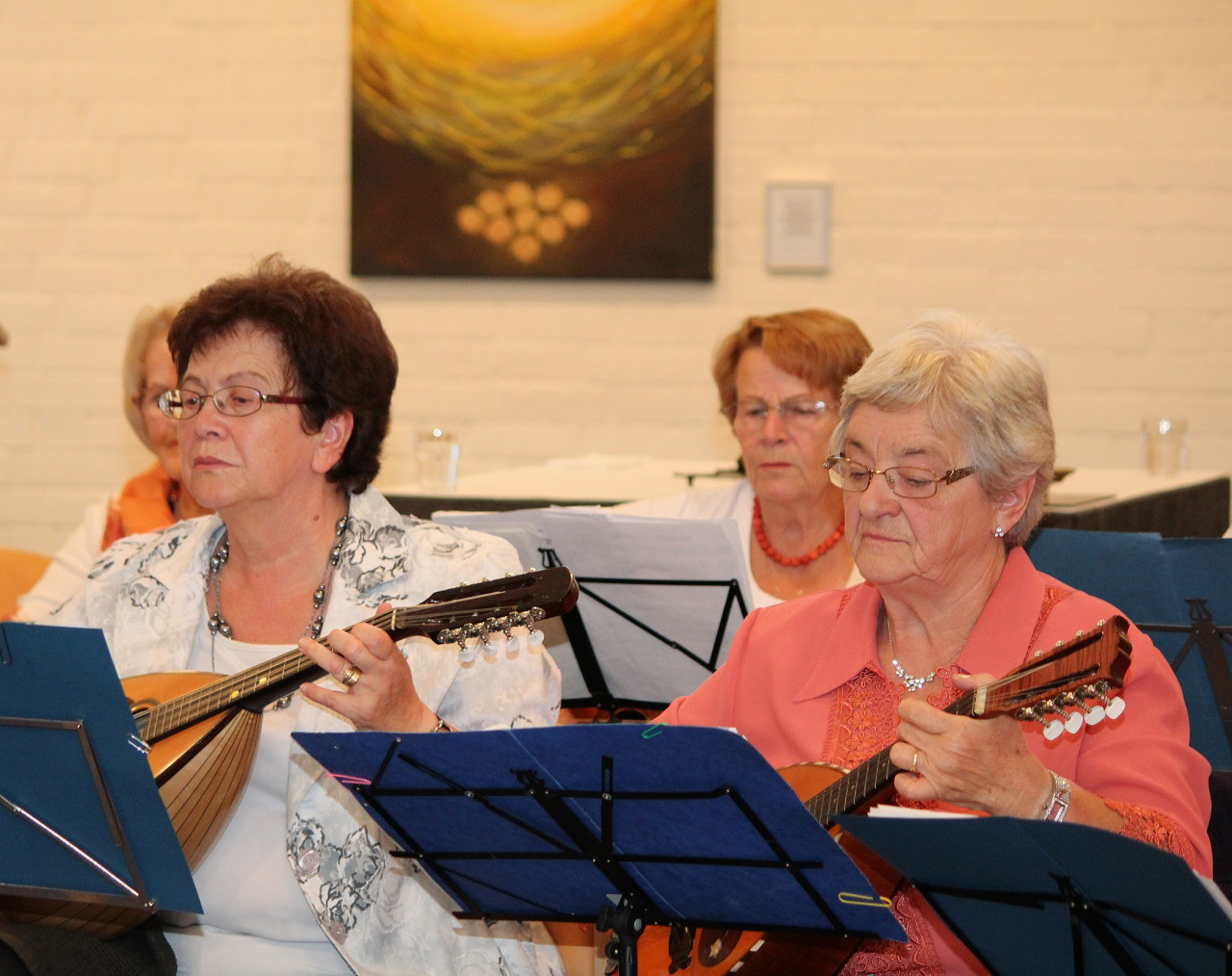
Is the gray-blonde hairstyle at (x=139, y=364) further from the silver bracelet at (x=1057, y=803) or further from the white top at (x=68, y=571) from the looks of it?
the silver bracelet at (x=1057, y=803)

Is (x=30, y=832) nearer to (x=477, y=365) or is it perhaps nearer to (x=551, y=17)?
(x=477, y=365)

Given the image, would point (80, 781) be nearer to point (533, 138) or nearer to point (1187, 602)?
point (1187, 602)

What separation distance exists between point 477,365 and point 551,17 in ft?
3.53

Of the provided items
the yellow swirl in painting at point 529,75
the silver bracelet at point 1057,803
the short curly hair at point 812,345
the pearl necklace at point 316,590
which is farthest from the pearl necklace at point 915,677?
the yellow swirl in painting at point 529,75

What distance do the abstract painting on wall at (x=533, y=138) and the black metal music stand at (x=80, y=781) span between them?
2946 millimetres

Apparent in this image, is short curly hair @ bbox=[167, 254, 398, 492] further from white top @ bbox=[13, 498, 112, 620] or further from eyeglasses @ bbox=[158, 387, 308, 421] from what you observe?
white top @ bbox=[13, 498, 112, 620]

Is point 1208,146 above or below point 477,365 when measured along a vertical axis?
above

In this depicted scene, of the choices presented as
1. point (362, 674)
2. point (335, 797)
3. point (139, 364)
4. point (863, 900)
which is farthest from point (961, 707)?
point (139, 364)

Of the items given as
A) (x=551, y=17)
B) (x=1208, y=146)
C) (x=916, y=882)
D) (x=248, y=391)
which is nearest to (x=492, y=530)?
(x=248, y=391)

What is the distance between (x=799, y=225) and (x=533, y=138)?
2.77ft

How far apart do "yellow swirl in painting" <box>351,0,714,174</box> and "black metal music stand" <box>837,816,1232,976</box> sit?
3.24 m

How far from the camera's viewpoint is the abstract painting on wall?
4.19 metres

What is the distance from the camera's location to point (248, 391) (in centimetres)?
206

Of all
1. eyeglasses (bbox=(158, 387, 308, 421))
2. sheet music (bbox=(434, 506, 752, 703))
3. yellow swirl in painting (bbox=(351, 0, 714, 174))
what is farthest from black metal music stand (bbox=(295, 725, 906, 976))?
yellow swirl in painting (bbox=(351, 0, 714, 174))
